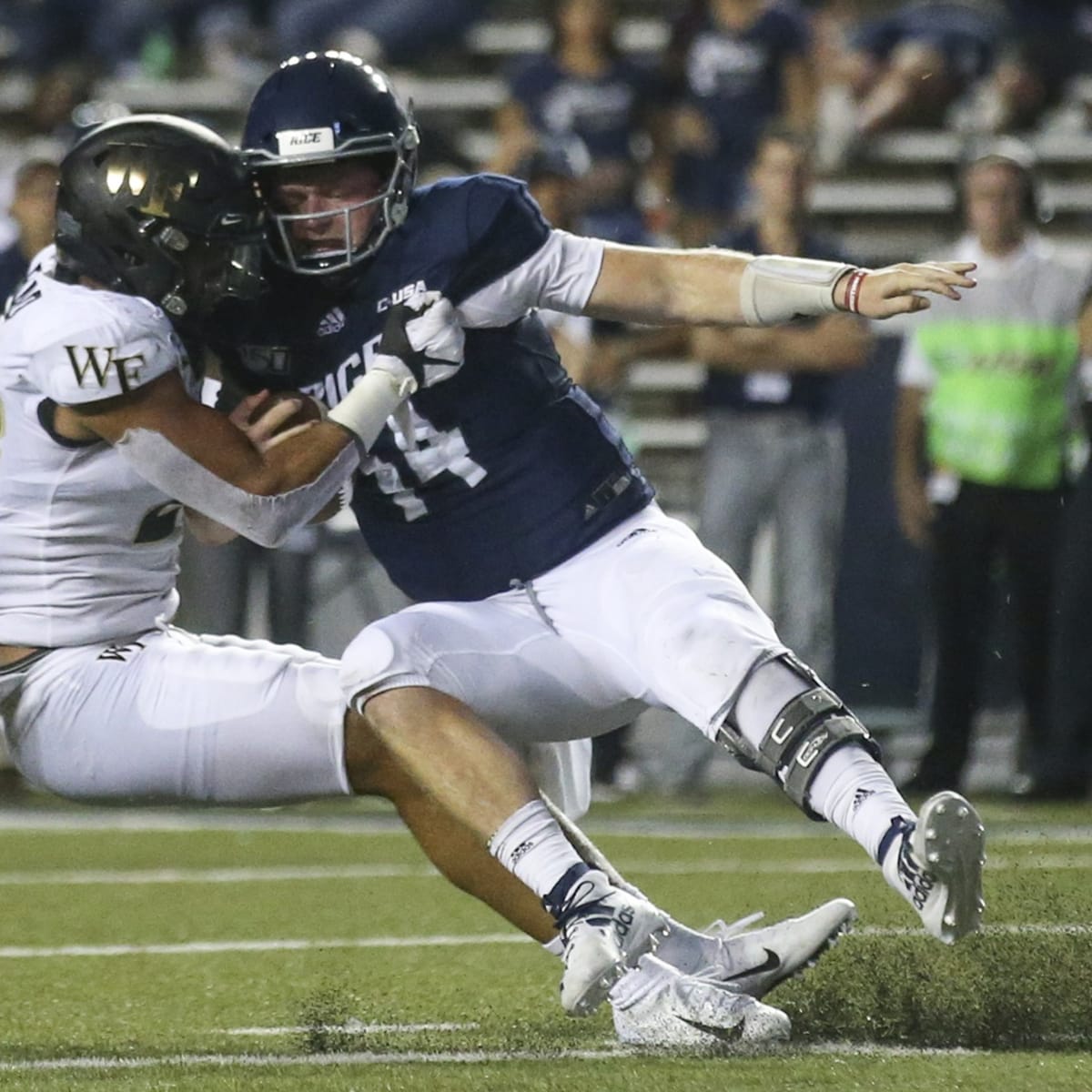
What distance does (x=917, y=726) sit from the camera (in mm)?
7742

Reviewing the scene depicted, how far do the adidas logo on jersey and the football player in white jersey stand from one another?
0.20 metres

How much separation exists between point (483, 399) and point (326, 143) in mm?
529

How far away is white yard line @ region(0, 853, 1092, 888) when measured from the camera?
19.3 ft

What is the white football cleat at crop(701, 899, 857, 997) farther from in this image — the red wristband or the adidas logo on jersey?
the adidas logo on jersey

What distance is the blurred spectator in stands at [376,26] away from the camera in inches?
441

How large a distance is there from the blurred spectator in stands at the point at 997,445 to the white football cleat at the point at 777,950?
3.42 m

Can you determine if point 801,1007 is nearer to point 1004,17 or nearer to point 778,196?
point 778,196

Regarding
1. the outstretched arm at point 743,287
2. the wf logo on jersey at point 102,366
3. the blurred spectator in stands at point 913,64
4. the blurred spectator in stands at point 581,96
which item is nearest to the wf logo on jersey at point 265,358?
the wf logo on jersey at point 102,366

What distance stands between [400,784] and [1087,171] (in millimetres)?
7593

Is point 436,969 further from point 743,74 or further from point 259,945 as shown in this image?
point 743,74

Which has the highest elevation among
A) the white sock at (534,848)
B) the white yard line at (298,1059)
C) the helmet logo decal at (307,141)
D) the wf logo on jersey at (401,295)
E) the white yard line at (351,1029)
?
the helmet logo decal at (307,141)

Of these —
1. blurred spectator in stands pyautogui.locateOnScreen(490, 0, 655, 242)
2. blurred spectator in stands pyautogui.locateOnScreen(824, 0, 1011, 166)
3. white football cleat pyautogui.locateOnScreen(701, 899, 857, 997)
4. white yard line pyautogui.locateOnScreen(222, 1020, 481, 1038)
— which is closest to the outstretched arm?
white football cleat pyautogui.locateOnScreen(701, 899, 857, 997)

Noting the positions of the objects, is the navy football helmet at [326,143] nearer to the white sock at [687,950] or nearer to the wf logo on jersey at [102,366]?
the wf logo on jersey at [102,366]

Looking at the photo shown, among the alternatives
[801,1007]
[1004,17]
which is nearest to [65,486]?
[801,1007]
